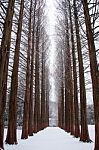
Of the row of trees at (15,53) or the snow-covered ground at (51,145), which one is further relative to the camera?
the snow-covered ground at (51,145)

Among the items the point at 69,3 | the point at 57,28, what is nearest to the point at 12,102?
the point at 69,3

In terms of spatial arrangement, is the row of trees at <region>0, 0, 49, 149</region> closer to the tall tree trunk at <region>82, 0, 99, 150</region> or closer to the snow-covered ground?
the snow-covered ground

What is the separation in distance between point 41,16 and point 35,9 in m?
2.60

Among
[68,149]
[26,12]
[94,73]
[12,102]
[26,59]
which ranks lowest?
[68,149]

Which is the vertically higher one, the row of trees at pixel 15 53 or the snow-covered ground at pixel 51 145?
the row of trees at pixel 15 53

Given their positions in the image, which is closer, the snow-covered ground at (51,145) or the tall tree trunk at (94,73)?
the tall tree trunk at (94,73)

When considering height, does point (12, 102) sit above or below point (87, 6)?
below

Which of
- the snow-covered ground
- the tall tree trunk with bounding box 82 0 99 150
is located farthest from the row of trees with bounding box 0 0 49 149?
the tall tree trunk with bounding box 82 0 99 150

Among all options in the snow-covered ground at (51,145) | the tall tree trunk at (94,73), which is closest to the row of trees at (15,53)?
the snow-covered ground at (51,145)

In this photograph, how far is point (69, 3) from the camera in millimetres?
15867

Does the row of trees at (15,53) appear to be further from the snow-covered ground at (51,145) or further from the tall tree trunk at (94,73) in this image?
the tall tree trunk at (94,73)

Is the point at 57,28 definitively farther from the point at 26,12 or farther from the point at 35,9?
the point at 26,12

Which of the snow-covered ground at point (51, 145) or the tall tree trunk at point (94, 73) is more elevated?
the tall tree trunk at point (94, 73)

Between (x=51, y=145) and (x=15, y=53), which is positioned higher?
(x=15, y=53)
